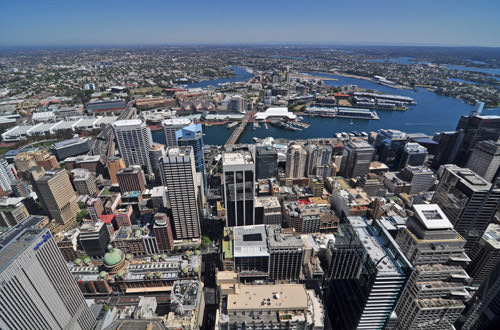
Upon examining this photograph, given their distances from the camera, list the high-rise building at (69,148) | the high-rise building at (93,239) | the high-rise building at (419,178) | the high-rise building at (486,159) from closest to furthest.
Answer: the high-rise building at (93,239)
the high-rise building at (486,159)
the high-rise building at (419,178)
the high-rise building at (69,148)

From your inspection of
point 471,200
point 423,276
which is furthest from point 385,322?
point 471,200

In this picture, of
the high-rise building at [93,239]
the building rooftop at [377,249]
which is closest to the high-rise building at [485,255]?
the building rooftop at [377,249]

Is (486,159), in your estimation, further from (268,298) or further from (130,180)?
(130,180)

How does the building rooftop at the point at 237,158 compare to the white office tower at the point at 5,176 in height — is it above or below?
above

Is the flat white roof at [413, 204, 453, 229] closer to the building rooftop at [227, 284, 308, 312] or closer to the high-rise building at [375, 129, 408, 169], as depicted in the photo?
the building rooftop at [227, 284, 308, 312]

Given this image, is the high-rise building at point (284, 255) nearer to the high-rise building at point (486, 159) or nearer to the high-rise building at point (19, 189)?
the high-rise building at point (486, 159)

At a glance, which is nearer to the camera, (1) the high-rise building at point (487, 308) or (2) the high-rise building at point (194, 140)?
(1) the high-rise building at point (487, 308)

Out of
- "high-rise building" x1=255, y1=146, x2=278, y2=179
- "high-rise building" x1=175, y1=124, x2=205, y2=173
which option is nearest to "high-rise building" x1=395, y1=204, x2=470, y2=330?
"high-rise building" x1=255, y1=146, x2=278, y2=179
